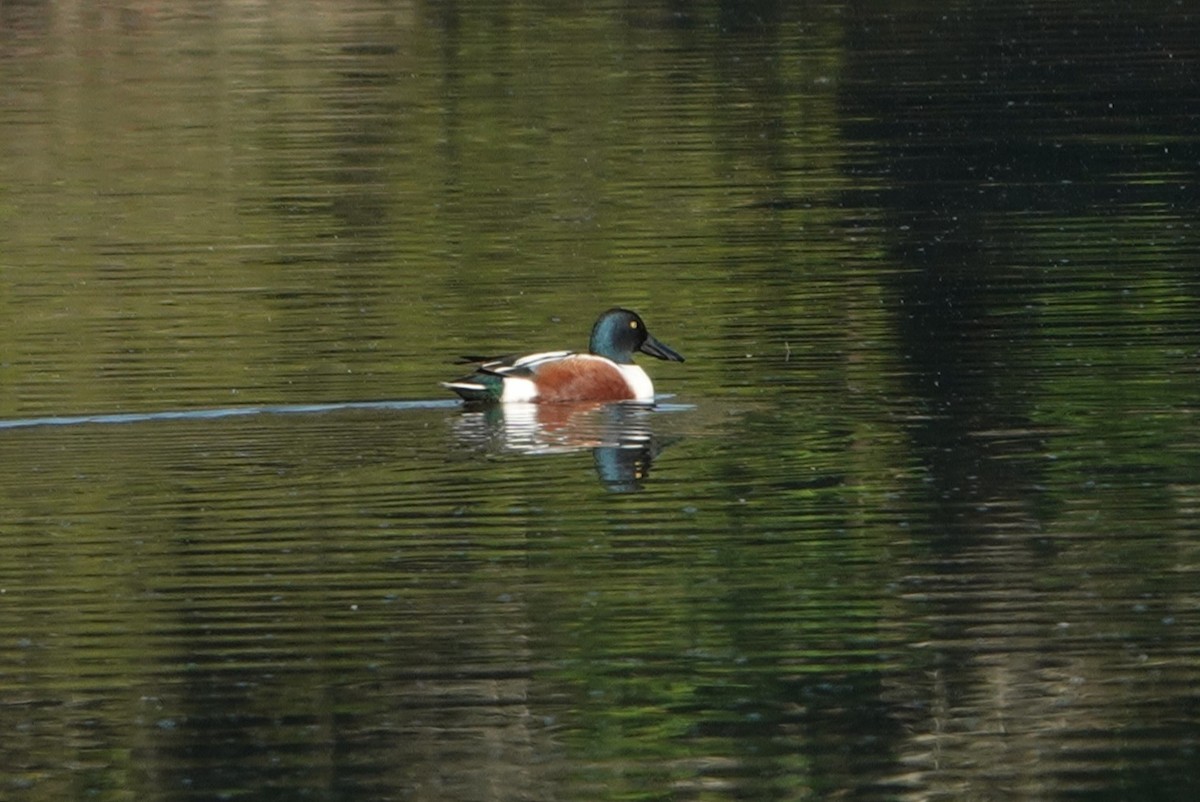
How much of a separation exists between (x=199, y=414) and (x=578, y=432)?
2033 mm

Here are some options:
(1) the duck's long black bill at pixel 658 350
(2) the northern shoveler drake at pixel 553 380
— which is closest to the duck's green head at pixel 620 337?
(1) the duck's long black bill at pixel 658 350

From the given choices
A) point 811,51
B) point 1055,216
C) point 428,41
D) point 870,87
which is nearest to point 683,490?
point 1055,216

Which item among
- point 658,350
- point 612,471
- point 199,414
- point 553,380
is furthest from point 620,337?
point 612,471

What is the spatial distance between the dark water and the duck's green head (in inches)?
13.2

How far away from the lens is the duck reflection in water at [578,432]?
14.6m

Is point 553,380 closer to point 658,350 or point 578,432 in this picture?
point 578,432

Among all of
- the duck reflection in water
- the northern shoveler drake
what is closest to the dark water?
the duck reflection in water

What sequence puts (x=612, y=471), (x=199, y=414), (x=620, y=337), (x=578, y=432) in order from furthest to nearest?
(x=620, y=337) < (x=199, y=414) < (x=578, y=432) < (x=612, y=471)

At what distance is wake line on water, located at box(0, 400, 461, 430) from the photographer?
1591cm

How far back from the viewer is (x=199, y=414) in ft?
52.5

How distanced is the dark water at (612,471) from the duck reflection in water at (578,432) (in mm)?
41

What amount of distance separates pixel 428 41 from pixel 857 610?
3646cm

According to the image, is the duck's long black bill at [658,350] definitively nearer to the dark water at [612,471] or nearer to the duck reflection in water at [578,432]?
the dark water at [612,471]

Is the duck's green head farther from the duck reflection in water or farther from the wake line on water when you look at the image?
the wake line on water
